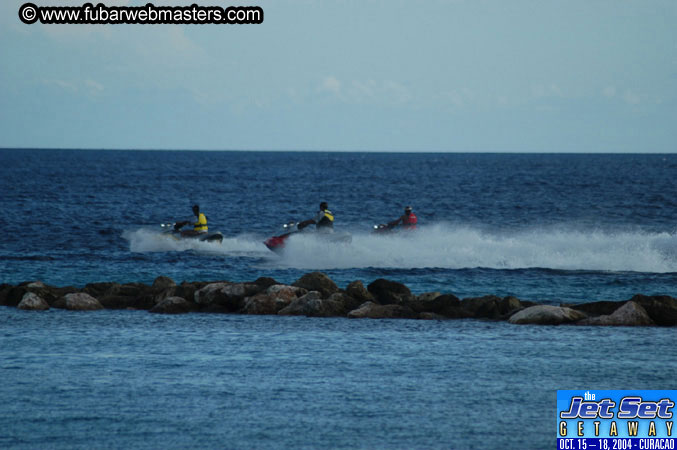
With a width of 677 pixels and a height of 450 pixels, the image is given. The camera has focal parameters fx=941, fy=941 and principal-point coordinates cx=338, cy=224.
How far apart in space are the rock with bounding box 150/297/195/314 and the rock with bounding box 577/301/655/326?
921 cm

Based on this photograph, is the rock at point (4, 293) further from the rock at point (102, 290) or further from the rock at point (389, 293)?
the rock at point (389, 293)

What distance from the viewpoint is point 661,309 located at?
816 inches

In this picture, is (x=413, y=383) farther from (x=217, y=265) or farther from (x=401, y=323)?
(x=217, y=265)

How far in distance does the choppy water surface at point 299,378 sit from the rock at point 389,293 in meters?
1.66

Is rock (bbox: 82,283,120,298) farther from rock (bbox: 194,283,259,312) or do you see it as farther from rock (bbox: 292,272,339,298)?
rock (bbox: 292,272,339,298)

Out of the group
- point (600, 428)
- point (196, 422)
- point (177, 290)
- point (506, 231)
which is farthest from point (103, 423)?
point (506, 231)

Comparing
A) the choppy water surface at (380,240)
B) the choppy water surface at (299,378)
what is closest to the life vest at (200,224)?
the choppy water surface at (380,240)

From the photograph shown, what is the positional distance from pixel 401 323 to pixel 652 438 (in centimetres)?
947

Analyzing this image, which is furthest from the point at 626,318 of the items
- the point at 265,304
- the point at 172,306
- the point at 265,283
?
the point at 172,306

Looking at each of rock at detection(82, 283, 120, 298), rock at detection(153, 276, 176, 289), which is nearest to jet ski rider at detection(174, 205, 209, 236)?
rock at detection(82, 283, 120, 298)

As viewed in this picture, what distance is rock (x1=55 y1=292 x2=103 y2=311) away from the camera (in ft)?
75.2

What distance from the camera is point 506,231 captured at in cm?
5294

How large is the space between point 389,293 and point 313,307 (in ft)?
7.36

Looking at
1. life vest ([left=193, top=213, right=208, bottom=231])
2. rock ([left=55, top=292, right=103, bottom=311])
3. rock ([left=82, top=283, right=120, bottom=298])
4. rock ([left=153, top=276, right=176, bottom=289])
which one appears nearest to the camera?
rock ([left=55, top=292, right=103, bottom=311])
